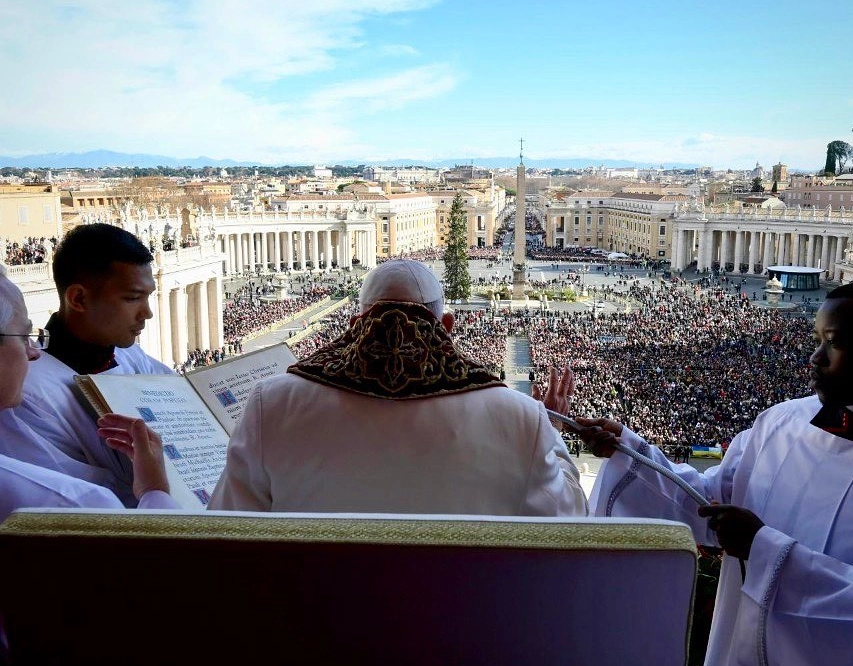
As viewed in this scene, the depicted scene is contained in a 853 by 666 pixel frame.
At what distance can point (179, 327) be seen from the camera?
1656 cm

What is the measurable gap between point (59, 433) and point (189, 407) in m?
0.29

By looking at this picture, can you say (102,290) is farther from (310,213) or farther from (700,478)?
(310,213)

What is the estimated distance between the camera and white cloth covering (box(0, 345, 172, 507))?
1.63 meters

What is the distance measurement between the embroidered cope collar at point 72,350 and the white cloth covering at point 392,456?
791 millimetres

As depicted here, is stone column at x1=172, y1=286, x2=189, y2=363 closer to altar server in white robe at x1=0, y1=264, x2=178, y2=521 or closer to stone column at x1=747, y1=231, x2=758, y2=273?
altar server in white robe at x1=0, y1=264, x2=178, y2=521

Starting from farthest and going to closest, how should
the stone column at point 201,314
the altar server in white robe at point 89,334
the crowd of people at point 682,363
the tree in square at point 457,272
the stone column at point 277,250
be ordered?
1. the stone column at point 277,250
2. the tree in square at point 457,272
3. the stone column at point 201,314
4. the crowd of people at point 682,363
5. the altar server in white robe at point 89,334

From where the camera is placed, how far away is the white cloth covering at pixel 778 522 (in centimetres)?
152

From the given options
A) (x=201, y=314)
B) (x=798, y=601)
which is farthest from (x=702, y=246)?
(x=798, y=601)

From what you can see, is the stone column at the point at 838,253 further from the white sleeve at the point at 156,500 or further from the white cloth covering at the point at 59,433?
the white sleeve at the point at 156,500

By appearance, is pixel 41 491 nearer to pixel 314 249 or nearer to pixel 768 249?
pixel 314 249

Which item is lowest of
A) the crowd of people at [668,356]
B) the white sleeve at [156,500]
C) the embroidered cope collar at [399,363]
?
the crowd of people at [668,356]

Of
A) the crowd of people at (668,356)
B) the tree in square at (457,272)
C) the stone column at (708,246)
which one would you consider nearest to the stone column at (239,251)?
the tree in square at (457,272)

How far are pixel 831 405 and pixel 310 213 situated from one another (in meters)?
39.3

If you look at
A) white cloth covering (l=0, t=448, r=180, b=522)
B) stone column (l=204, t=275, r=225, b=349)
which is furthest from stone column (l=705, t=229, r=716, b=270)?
white cloth covering (l=0, t=448, r=180, b=522)
